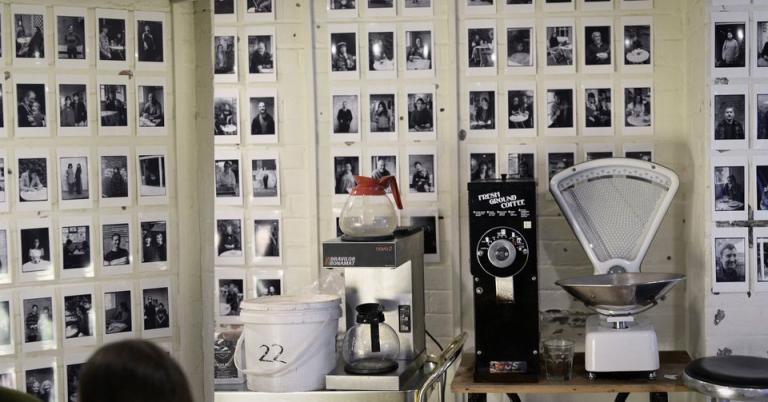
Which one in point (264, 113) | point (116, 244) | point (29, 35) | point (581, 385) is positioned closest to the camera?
point (581, 385)

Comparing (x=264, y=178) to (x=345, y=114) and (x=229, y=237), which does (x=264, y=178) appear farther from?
(x=345, y=114)

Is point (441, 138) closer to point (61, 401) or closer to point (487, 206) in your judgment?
point (487, 206)

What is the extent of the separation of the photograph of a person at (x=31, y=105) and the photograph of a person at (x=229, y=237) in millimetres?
876

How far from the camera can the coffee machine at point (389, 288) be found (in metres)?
3.17

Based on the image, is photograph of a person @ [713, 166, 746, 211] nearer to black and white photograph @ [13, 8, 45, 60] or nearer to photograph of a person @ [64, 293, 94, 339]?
photograph of a person @ [64, 293, 94, 339]

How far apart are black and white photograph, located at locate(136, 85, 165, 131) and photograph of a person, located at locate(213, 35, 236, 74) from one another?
12.0 inches

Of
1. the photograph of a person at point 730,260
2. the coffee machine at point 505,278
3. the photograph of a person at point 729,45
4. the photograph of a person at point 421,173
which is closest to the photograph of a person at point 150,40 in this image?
the photograph of a person at point 421,173

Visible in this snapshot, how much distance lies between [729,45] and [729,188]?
0.57 metres

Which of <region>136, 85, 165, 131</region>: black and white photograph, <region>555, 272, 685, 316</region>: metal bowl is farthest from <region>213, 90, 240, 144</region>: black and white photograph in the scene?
<region>555, 272, 685, 316</region>: metal bowl

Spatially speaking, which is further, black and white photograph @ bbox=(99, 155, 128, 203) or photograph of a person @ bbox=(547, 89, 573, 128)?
photograph of a person @ bbox=(547, 89, 573, 128)

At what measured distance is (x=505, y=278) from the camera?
10.7ft

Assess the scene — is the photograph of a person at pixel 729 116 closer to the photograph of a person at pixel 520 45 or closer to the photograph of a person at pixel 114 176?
the photograph of a person at pixel 520 45

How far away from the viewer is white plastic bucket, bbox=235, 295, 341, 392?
3.17 meters

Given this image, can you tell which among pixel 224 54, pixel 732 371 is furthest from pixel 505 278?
pixel 224 54
